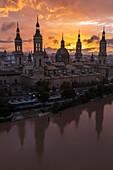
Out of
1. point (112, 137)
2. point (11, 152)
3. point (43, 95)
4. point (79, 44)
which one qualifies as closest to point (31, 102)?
point (43, 95)

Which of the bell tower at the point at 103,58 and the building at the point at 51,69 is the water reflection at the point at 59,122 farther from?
the bell tower at the point at 103,58

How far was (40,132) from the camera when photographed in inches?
474

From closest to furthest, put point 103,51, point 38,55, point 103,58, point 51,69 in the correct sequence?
point 38,55, point 51,69, point 103,58, point 103,51

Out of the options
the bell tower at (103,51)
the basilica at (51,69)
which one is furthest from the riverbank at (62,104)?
the bell tower at (103,51)

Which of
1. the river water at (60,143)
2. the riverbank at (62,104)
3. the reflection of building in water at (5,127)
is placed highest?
the riverbank at (62,104)

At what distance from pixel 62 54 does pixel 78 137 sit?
67.1ft

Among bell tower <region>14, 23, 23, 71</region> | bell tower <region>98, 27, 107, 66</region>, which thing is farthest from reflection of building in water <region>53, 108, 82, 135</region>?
bell tower <region>98, 27, 107, 66</region>

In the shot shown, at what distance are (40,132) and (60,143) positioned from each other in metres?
2.13

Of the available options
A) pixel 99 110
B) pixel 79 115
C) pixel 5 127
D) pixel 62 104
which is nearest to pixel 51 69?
pixel 62 104

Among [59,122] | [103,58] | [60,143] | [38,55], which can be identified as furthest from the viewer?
[103,58]

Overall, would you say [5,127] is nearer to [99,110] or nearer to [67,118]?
[67,118]

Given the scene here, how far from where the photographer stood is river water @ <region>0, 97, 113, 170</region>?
8.58 metres

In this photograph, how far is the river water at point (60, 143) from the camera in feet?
28.1

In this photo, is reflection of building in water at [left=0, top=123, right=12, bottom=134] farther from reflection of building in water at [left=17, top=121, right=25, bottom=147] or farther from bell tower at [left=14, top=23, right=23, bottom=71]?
bell tower at [left=14, top=23, right=23, bottom=71]
